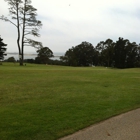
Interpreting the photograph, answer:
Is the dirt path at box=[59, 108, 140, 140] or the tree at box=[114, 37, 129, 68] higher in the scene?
the tree at box=[114, 37, 129, 68]

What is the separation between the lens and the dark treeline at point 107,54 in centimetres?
5247

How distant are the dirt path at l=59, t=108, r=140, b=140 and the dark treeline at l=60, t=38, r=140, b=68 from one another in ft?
160

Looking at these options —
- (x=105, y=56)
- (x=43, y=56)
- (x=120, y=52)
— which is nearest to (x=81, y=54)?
(x=105, y=56)

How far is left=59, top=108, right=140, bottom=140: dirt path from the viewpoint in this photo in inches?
150

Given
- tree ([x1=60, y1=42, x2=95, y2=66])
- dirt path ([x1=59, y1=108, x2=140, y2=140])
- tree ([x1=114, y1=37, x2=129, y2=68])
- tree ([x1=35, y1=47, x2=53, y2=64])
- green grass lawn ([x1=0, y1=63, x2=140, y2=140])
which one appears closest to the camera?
dirt path ([x1=59, y1=108, x2=140, y2=140])

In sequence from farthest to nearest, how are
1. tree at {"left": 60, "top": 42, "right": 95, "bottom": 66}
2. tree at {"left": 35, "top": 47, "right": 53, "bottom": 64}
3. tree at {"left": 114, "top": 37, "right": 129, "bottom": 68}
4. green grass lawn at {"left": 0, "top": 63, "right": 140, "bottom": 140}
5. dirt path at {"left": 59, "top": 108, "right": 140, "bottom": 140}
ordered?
tree at {"left": 60, "top": 42, "right": 95, "bottom": 66} < tree at {"left": 114, "top": 37, "right": 129, "bottom": 68} < tree at {"left": 35, "top": 47, "right": 53, "bottom": 64} < green grass lawn at {"left": 0, "top": 63, "right": 140, "bottom": 140} < dirt path at {"left": 59, "top": 108, "right": 140, "bottom": 140}

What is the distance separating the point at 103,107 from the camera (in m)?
5.98

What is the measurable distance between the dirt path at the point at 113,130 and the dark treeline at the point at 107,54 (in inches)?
1916

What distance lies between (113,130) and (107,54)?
169ft

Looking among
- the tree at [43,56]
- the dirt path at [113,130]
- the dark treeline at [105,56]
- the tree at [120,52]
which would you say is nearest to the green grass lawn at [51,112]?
the dirt path at [113,130]

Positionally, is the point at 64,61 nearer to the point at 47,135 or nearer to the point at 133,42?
the point at 133,42

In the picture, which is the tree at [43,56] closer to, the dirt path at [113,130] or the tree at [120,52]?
the tree at [120,52]

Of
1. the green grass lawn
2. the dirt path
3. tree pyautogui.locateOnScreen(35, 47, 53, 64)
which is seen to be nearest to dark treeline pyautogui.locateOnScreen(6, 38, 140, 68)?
tree pyautogui.locateOnScreen(35, 47, 53, 64)

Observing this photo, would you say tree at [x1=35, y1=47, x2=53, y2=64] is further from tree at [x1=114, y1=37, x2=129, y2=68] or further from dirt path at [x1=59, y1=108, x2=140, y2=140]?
dirt path at [x1=59, y1=108, x2=140, y2=140]
